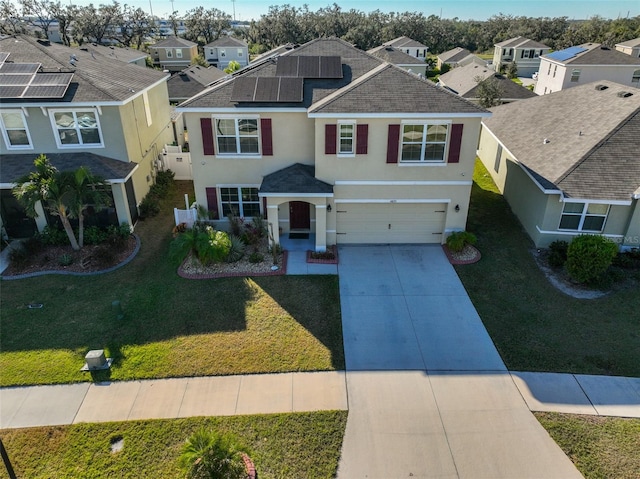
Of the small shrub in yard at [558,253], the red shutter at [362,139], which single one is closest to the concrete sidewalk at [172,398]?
the red shutter at [362,139]

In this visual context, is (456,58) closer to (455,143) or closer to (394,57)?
(394,57)

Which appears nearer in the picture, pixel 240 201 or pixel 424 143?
pixel 424 143

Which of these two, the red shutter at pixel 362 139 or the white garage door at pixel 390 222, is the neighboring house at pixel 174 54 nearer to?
the white garage door at pixel 390 222

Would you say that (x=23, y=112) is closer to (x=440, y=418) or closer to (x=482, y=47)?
(x=440, y=418)

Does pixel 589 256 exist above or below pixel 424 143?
below

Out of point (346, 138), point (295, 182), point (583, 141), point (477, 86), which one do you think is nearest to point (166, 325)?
point (295, 182)

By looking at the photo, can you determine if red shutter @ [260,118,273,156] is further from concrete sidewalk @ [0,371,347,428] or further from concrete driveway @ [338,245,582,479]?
concrete sidewalk @ [0,371,347,428]

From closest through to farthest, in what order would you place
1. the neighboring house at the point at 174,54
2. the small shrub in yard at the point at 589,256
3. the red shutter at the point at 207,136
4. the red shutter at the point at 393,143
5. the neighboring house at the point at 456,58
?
the small shrub in yard at the point at 589,256
the red shutter at the point at 393,143
the red shutter at the point at 207,136
the neighboring house at the point at 456,58
the neighboring house at the point at 174,54

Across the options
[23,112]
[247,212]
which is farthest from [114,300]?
[23,112]
